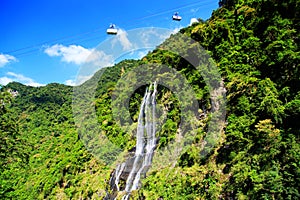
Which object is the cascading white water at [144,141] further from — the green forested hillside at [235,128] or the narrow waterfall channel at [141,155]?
the green forested hillside at [235,128]

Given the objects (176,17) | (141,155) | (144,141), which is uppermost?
Answer: (176,17)

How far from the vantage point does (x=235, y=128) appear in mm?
12781

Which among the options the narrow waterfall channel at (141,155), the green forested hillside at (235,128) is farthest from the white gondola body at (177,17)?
the narrow waterfall channel at (141,155)

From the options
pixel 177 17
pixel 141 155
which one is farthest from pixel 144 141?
pixel 177 17

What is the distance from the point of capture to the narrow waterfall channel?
17.5m

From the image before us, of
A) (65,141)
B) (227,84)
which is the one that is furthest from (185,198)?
(65,141)

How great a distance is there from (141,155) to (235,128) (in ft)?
28.1

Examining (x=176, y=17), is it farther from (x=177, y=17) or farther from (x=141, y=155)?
(x=141, y=155)

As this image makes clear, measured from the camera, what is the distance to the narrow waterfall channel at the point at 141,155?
57.5 feet

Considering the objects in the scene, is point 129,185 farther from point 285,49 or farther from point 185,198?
point 285,49

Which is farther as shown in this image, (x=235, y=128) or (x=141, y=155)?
(x=141, y=155)

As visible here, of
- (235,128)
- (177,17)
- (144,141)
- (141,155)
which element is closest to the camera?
(235,128)

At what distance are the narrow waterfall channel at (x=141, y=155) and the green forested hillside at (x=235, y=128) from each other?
1.05 meters

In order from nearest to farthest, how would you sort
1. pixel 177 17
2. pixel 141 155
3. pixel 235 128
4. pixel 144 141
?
pixel 235 128 → pixel 177 17 → pixel 141 155 → pixel 144 141
